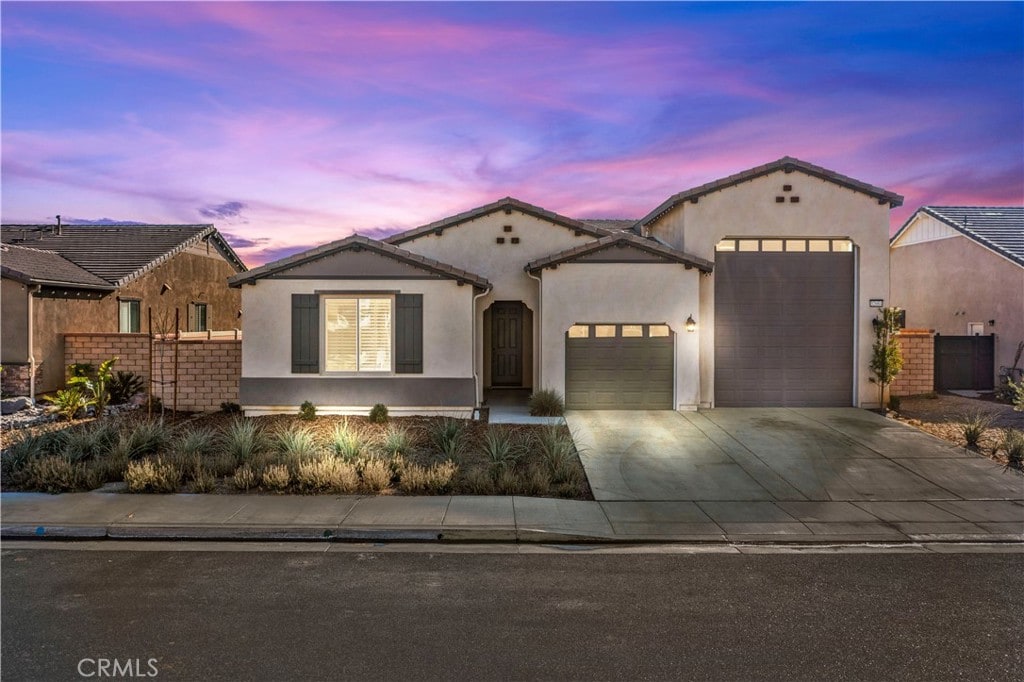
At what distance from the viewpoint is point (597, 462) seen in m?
11.6

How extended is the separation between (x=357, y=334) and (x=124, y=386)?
6.13 meters

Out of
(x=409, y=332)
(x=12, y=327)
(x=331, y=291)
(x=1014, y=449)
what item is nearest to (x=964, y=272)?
(x=1014, y=449)

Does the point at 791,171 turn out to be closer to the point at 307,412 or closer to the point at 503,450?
the point at 503,450

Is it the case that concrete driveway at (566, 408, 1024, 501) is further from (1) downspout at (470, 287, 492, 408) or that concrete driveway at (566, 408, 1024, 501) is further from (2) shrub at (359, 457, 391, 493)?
(2) shrub at (359, 457, 391, 493)

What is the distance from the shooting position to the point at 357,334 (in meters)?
15.6

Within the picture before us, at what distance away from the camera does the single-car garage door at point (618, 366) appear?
1638cm

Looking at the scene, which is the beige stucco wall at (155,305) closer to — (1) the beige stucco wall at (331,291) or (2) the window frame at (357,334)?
(1) the beige stucco wall at (331,291)

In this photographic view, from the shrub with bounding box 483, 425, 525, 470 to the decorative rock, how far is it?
11.3m

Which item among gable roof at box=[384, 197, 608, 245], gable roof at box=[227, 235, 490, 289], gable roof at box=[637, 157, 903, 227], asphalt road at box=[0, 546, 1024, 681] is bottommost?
asphalt road at box=[0, 546, 1024, 681]

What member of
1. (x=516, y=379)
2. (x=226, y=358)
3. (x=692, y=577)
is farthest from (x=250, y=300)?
(x=692, y=577)

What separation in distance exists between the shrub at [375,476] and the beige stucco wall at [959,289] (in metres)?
19.3

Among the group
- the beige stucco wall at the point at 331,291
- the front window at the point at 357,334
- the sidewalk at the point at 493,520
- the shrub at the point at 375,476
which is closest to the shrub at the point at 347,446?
the shrub at the point at 375,476

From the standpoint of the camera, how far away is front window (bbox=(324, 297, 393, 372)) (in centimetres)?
1560

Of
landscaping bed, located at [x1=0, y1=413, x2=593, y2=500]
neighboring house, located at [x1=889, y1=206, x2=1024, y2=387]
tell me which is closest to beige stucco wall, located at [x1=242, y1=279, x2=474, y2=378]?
landscaping bed, located at [x1=0, y1=413, x2=593, y2=500]
